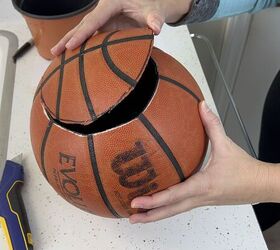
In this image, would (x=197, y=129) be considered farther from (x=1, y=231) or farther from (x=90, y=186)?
(x=1, y=231)

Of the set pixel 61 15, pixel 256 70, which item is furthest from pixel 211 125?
pixel 256 70

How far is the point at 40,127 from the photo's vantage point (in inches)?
19.1

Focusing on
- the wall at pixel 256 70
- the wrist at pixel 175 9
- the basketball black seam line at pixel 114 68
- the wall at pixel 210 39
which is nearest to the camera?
the basketball black seam line at pixel 114 68

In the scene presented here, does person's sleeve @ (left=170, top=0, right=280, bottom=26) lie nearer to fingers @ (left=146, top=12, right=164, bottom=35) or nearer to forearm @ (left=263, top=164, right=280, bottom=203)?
fingers @ (left=146, top=12, right=164, bottom=35)

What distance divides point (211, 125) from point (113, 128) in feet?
0.47

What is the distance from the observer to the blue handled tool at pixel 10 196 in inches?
22.0

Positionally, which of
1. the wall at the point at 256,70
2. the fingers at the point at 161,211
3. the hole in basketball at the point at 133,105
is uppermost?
the hole in basketball at the point at 133,105

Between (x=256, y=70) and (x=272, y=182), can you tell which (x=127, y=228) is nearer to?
(x=272, y=182)

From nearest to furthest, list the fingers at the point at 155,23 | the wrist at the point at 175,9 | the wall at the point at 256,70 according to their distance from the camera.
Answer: the fingers at the point at 155,23 → the wrist at the point at 175,9 → the wall at the point at 256,70

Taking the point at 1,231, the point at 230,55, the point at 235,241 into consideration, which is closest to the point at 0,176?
the point at 1,231

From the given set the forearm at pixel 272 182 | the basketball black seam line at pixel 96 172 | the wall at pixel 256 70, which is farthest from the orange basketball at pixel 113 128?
the wall at pixel 256 70

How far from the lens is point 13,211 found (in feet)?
1.91

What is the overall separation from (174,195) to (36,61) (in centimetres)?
54

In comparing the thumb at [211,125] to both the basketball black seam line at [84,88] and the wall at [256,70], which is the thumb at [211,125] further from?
the wall at [256,70]
